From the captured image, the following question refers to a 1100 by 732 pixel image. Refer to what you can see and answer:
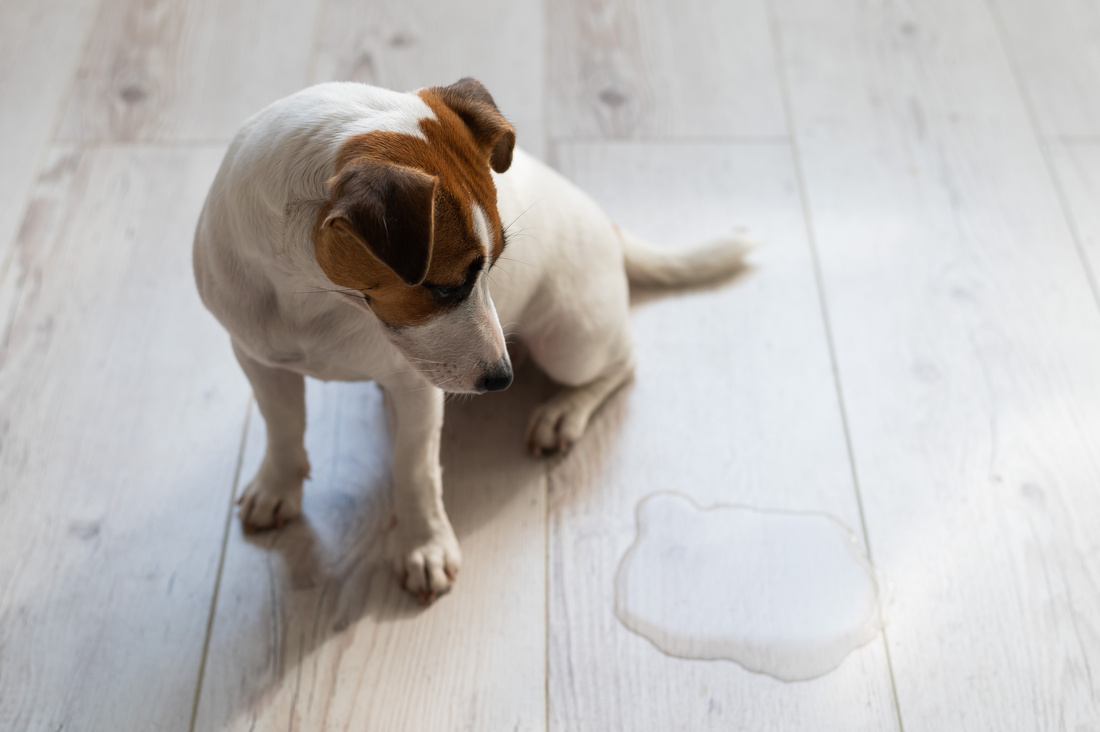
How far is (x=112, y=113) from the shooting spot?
2031 mm

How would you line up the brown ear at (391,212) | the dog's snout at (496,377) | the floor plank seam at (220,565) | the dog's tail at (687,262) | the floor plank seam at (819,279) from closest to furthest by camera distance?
the brown ear at (391,212)
the dog's snout at (496,377)
the floor plank seam at (220,565)
the floor plank seam at (819,279)
the dog's tail at (687,262)

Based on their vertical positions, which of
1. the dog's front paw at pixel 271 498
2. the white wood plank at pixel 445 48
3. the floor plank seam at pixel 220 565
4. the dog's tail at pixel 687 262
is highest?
the white wood plank at pixel 445 48

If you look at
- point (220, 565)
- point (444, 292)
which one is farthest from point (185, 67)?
point (444, 292)

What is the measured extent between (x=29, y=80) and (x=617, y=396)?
1552mm

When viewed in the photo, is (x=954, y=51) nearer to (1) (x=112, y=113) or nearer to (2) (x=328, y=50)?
(2) (x=328, y=50)

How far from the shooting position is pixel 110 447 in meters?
1.57

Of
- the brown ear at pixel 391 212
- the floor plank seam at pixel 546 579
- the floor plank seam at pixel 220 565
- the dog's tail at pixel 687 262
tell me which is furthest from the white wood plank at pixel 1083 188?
the floor plank seam at pixel 220 565

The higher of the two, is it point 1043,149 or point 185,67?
point 185,67

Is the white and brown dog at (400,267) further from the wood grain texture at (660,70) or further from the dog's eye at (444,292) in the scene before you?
the wood grain texture at (660,70)

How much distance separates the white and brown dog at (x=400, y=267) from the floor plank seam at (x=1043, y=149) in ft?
3.42

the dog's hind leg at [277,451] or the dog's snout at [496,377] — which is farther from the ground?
the dog's snout at [496,377]

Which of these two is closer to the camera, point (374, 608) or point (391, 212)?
point (391, 212)

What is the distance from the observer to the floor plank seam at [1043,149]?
1875 millimetres

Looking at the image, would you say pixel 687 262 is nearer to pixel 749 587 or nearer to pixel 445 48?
pixel 749 587
